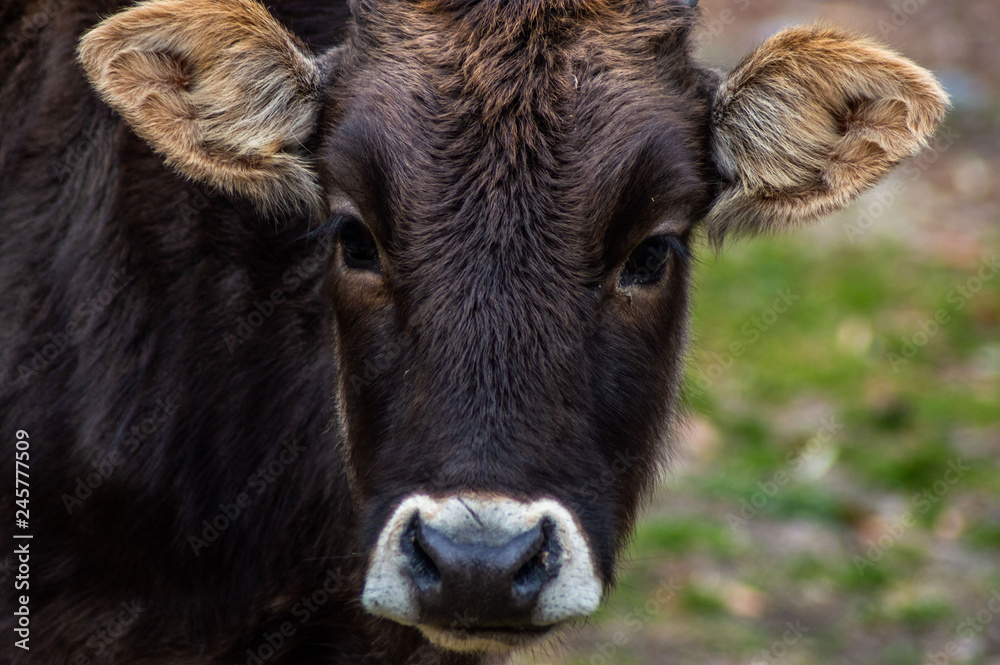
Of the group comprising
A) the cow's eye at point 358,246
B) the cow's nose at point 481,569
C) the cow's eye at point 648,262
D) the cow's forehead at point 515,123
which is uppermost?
the cow's forehead at point 515,123

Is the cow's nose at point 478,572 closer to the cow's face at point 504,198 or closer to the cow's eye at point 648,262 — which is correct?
the cow's face at point 504,198

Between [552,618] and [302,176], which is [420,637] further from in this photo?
[302,176]

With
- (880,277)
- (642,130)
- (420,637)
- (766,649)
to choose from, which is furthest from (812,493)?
(642,130)

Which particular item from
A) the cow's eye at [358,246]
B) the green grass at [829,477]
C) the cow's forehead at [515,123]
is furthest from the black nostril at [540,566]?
the green grass at [829,477]

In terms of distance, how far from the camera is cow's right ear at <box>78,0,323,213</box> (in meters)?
4.55

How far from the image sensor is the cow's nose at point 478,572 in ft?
12.5

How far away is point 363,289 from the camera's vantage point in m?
4.62

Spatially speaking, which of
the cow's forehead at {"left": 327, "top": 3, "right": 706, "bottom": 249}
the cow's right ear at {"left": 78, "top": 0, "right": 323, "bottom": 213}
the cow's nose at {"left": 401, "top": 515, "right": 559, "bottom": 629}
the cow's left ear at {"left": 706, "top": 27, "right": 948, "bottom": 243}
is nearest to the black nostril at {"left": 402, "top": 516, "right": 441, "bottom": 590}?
the cow's nose at {"left": 401, "top": 515, "right": 559, "bottom": 629}

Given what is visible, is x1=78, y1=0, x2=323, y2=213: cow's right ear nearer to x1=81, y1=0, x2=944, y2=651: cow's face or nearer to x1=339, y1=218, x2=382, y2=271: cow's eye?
x1=81, y1=0, x2=944, y2=651: cow's face

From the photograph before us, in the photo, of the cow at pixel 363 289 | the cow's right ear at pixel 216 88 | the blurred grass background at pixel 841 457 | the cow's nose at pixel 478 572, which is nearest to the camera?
the cow's nose at pixel 478 572

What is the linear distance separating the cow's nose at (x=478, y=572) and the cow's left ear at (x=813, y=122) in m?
1.77

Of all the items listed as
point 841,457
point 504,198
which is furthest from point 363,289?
point 841,457

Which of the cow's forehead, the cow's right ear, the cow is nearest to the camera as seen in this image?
the cow

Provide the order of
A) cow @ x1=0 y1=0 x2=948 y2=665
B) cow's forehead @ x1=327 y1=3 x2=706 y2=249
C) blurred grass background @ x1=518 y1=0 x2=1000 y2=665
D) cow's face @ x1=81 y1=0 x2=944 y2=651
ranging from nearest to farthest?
cow's face @ x1=81 y1=0 x2=944 y2=651 < cow @ x1=0 y1=0 x2=948 y2=665 < cow's forehead @ x1=327 y1=3 x2=706 y2=249 < blurred grass background @ x1=518 y1=0 x2=1000 y2=665
